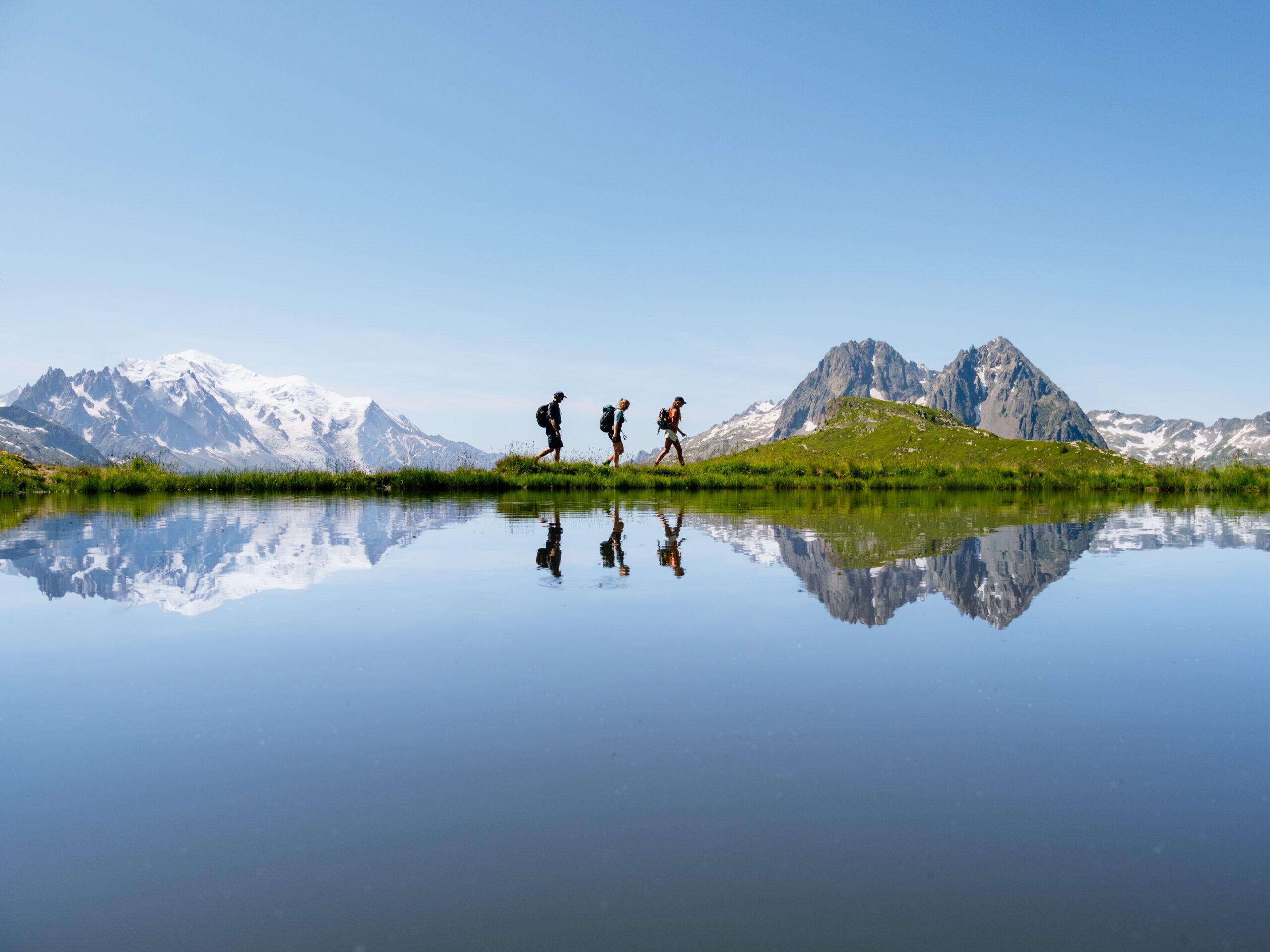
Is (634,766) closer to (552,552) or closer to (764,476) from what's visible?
(552,552)

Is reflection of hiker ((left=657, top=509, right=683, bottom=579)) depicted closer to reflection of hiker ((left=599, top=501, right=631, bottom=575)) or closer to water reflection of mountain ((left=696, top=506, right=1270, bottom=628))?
reflection of hiker ((left=599, top=501, right=631, bottom=575))

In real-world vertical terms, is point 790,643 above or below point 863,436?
below

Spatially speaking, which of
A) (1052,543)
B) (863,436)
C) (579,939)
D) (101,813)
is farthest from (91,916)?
(863,436)

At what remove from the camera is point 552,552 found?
13.4 m

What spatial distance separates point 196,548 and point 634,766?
12109 mm

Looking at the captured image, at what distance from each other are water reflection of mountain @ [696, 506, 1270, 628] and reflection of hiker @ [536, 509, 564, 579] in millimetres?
Result: 3319

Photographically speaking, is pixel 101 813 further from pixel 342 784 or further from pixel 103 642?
pixel 103 642

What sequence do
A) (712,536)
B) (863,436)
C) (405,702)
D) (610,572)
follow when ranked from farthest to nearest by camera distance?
(863,436)
(712,536)
(610,572)
(405,702)

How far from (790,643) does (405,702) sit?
11.4ft

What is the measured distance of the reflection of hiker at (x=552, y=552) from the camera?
38.4ft

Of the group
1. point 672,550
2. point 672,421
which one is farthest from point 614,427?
point 672,550

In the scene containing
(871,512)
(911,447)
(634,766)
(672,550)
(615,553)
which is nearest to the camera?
(634,766)

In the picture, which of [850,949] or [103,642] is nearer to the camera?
[850,949]

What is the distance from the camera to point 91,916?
303 cm
